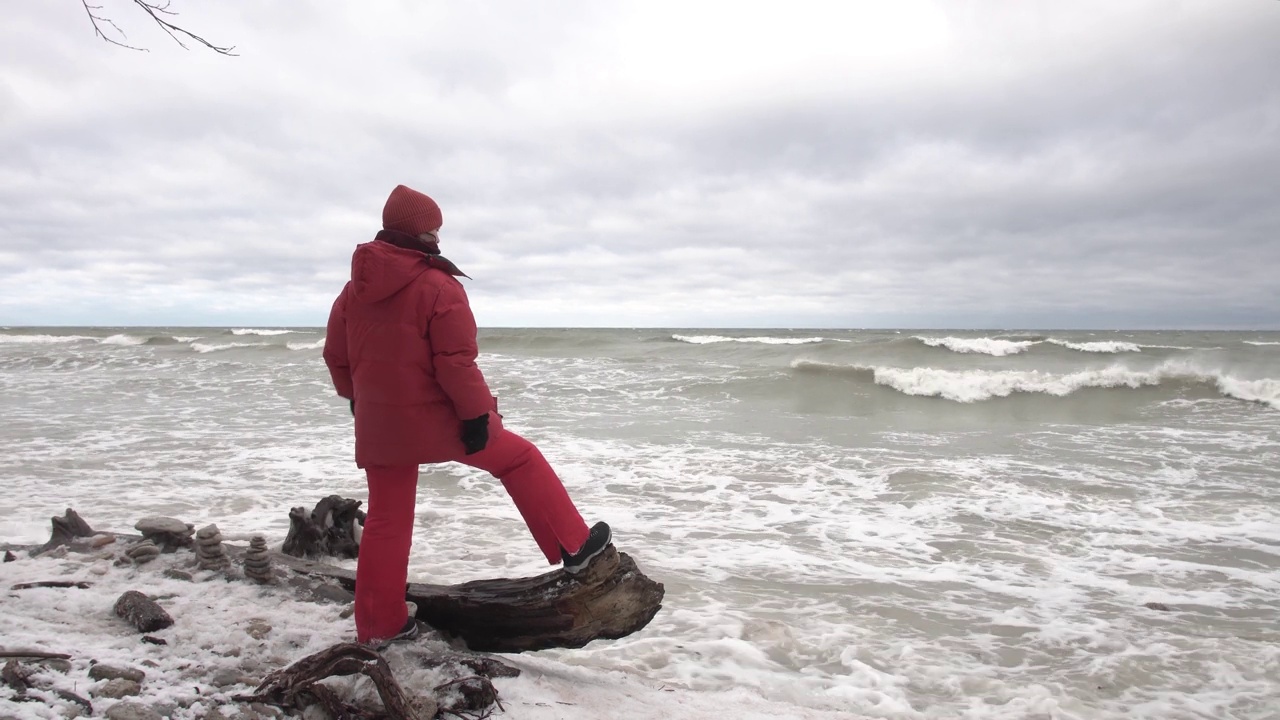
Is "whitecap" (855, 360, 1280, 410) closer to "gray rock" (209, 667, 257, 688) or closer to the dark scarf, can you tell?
the dark scarf

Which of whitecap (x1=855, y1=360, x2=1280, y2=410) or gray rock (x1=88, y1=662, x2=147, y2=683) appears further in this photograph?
whitecap (x1=855, y1=360, x2=1280, y2=410)

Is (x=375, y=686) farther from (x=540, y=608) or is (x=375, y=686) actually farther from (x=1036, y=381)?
(x=1036, y=381)

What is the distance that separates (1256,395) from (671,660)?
56.1 ft

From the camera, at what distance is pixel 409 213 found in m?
2.55

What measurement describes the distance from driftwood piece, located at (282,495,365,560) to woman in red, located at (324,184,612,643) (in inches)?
66.1

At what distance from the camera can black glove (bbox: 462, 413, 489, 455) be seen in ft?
8.05

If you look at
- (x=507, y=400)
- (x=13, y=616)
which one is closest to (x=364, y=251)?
(x=13, y=616)

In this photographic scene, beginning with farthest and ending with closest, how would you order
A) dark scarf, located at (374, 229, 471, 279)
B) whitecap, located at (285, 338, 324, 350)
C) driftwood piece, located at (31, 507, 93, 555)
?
whitecap, located at (285, 338, 324, 350) < driftwood piece, located at (31, 507, 93, 555) < dark scarf, located at (374, 229, 471, 279)

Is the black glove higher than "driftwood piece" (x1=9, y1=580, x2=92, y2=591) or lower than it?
higher

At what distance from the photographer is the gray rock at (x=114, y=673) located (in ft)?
7.50

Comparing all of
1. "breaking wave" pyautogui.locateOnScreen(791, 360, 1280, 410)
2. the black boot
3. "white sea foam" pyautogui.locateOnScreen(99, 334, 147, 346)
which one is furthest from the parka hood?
"white sea foam" pyautogui.locateOnScreen(99, 334, 147, 346)

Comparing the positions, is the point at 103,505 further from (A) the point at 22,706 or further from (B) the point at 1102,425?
(B) the point at 1102,425

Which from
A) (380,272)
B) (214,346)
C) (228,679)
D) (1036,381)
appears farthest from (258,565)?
(214,346)

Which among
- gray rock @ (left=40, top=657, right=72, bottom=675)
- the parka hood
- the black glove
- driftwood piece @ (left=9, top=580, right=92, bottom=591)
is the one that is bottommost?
driftwood piece @ (left=9, top=580, right=92, bottom=591)
